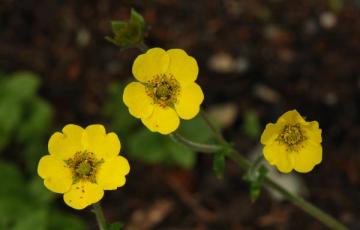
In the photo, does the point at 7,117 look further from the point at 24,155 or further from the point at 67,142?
the point at 67,142

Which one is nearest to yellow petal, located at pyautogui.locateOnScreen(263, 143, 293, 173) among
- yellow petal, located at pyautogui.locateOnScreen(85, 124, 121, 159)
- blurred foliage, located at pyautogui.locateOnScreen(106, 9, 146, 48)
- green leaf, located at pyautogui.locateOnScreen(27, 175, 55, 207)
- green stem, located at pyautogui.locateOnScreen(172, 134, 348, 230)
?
green stem, located at pyautogui.locateOnScreen(172, 134, 348, 230)

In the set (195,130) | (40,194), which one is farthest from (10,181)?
(195,130)

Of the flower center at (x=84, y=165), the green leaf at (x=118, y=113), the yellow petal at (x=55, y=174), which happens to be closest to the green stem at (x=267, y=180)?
the flower center at (x=84, y=165)

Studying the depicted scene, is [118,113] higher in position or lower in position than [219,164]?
lower

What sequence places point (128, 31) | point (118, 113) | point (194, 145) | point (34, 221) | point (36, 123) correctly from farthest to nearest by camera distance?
point (118, 113), point (36, 123), point (34, 221), point (194, 145), point (128, 31)

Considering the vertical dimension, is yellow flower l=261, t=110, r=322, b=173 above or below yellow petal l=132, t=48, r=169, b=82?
above

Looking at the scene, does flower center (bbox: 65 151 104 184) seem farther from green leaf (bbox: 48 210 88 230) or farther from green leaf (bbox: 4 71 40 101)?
green leaf (bbox: 4 71 40 101)
